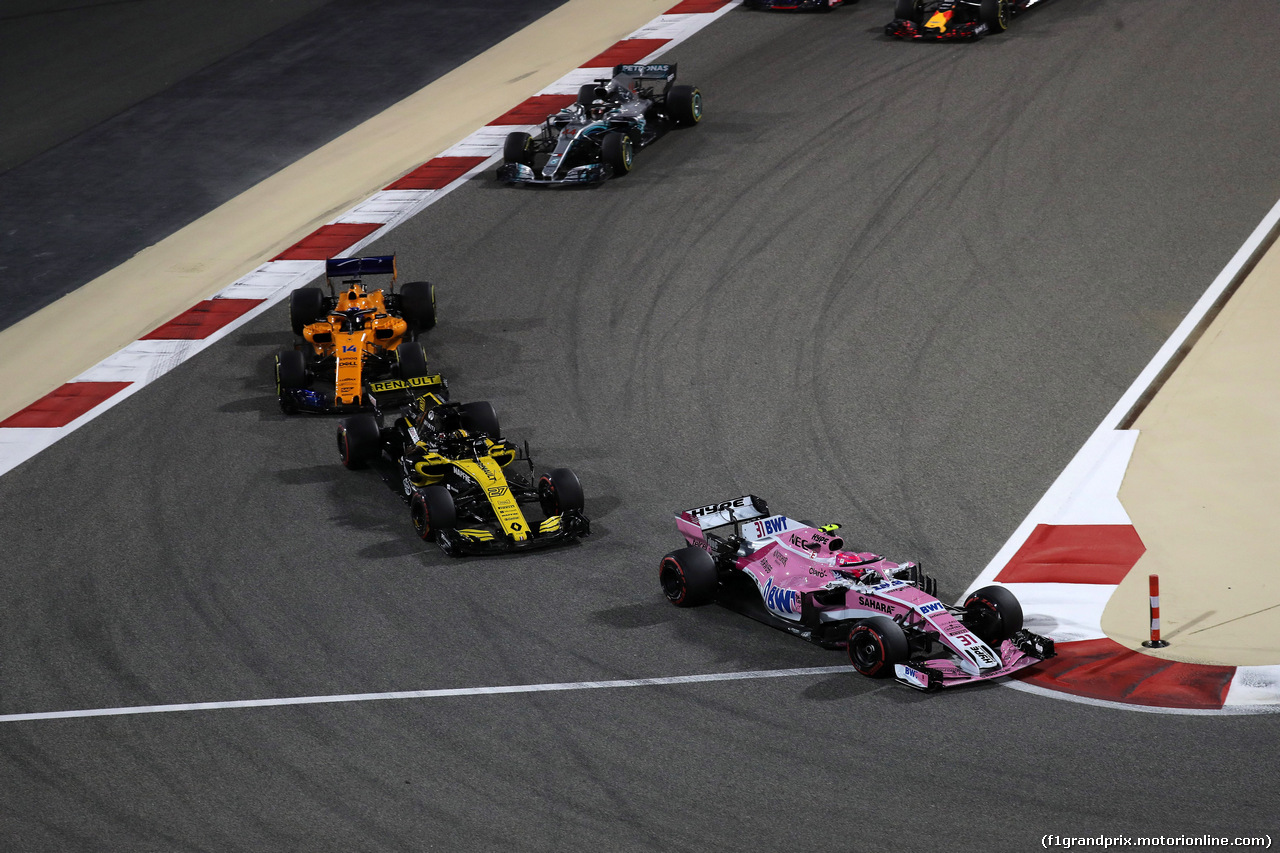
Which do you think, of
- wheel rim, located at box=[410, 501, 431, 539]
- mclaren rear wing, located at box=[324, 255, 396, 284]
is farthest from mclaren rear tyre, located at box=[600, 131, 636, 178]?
wheel rim, located at box=[410, 501, 431, 539]

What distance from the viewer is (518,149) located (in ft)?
77.2

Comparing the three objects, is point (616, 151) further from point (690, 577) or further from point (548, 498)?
point (690, 577)

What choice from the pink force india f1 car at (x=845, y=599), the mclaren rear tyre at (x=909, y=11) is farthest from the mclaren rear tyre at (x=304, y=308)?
A: the mclaren rear tyre at (x=909, y=11)

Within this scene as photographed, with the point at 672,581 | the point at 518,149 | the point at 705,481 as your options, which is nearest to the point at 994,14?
the point at 518,149

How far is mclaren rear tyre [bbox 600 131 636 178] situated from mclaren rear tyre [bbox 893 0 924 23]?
6.68 meters

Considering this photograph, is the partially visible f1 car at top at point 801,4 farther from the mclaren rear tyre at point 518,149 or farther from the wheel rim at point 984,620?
the wheel rim at point 984,620

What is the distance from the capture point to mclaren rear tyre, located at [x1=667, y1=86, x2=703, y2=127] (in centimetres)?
2419

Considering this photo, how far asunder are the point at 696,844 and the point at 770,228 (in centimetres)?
1275

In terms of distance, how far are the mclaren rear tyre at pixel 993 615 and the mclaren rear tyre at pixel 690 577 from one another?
7.36 ft

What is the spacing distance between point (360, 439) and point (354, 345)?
93.1 inches

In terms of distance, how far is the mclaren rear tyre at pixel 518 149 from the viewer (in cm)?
2350

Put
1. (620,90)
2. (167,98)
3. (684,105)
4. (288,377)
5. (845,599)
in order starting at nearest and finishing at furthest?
1. (845,599)
2. (288,377)
3. (620,90)
4. (684,105)
5. (167,98)

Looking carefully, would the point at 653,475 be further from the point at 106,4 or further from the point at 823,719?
the point at 106,4

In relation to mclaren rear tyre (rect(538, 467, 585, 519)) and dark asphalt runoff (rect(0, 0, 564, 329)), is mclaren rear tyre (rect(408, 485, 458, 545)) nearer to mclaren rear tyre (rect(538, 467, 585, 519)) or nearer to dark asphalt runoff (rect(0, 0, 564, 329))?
mclaren rear tyre (rect(538, 467, 585, 519))
